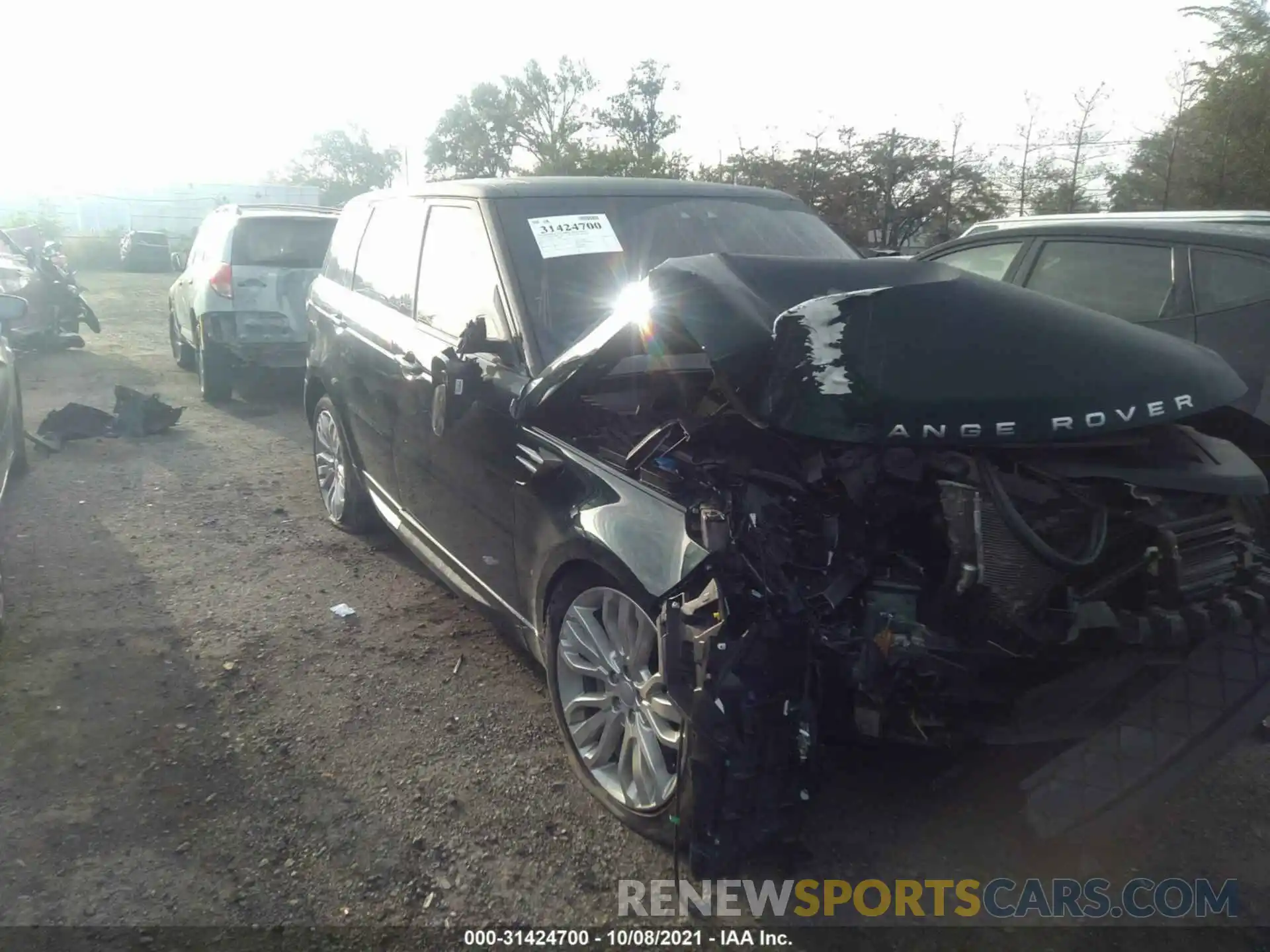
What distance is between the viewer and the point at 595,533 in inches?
108

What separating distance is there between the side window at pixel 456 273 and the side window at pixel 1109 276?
9.87 ft

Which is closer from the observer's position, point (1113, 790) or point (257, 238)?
point (1113, 790)

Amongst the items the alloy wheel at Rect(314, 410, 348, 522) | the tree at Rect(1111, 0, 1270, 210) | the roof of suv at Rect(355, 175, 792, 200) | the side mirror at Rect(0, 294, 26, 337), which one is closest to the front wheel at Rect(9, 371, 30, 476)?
the side mirror at Rect(0, 294, 26, 337)

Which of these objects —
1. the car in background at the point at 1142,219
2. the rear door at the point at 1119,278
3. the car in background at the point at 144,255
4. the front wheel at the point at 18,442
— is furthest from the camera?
the car in background at the point at 144,255

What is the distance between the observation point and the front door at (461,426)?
335 cm

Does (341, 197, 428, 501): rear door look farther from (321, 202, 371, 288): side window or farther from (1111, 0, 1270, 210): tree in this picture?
(1111, 0, 1270, 210): tree

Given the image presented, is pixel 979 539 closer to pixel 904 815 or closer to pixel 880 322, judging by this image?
pixel 880 322

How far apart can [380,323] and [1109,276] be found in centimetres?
406

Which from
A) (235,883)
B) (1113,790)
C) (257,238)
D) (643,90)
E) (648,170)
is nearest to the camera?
(1113,790)

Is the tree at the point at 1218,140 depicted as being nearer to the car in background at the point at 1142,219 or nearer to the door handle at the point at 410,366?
the car in background at the point at 1142,219

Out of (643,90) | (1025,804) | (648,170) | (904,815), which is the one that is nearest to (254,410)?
(904,815)

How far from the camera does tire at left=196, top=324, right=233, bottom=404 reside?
879 cm

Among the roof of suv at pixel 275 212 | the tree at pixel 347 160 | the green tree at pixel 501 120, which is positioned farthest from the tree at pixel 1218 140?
the tree at pixel 347 160

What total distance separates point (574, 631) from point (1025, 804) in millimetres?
1399
